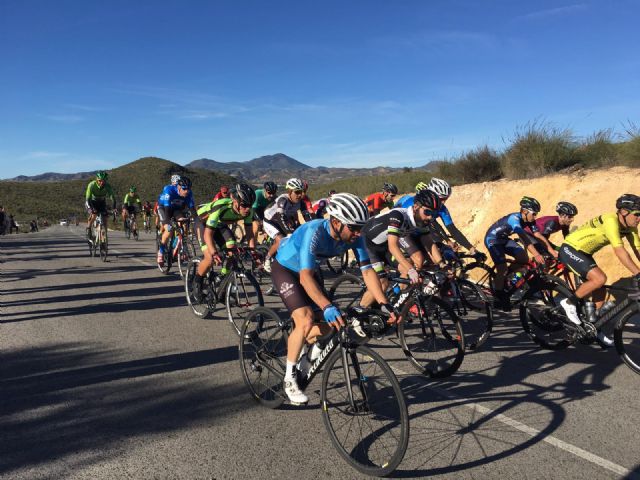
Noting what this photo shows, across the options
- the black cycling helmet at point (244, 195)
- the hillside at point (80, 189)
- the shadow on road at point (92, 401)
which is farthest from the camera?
the hillside at point (80, 189)

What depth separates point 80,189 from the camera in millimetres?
122188

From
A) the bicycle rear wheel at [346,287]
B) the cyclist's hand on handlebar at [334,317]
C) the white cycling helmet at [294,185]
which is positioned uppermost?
the white cycling helmet at [294,185]

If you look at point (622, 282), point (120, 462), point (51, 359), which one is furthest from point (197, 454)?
point (622, 282)

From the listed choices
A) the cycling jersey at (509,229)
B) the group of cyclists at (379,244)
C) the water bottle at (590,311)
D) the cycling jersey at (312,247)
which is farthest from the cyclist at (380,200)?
the cycling jersey at (312,247)

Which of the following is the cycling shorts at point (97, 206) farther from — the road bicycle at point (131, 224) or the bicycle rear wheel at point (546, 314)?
the bicycle rear wheel at point (546, 314)

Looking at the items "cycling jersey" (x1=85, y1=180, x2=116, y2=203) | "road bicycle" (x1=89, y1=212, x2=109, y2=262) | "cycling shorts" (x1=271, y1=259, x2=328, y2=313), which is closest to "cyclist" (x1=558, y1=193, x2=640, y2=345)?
"cycling shorts" (x1=271, y1=259, x2=328, y2=313)

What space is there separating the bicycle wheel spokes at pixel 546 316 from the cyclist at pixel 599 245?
17cm

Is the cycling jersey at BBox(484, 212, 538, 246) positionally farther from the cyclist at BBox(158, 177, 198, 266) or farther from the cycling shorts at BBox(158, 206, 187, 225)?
the cycling shorts at BBox(158, 206, 187, 225)

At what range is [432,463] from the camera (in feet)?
10.6

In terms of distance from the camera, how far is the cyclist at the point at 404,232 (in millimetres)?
5854

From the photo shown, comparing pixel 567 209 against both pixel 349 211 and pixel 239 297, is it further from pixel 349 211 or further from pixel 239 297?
pixel 239 297

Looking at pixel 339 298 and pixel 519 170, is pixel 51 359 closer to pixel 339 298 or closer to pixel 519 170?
pixel 339 298

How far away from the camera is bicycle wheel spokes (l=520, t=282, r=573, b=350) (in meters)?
5.67

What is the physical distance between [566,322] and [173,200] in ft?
25.8
